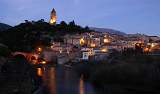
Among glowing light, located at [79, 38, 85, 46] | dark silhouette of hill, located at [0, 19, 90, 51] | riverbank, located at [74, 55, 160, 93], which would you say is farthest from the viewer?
glowing light, located at [79, 38, 85, 46]

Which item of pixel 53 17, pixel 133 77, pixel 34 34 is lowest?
pixel 133 77

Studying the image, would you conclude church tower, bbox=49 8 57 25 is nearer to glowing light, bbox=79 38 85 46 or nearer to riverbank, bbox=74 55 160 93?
glowing light, bbox=79 38 85 46

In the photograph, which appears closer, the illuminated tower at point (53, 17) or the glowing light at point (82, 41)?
the glowing light at point (82, 41)

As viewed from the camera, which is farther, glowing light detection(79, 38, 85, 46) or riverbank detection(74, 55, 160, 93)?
glowing light detection(79, 38, 85, 46)

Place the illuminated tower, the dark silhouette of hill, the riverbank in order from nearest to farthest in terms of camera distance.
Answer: the riverbank < the dark silhouette of hill < the illuminated tower

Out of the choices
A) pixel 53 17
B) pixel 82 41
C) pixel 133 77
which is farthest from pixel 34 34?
pixel 133 77

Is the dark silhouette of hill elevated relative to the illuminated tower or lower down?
lower down

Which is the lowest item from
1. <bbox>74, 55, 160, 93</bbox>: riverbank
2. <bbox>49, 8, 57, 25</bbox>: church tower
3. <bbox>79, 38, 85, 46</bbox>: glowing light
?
<bbox>74, 55, 160, 93</bbox>: riverbank

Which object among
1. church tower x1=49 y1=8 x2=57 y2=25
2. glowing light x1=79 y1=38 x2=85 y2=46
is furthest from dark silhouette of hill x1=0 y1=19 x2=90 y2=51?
glowing light x1=79 y1=38 x2=85 y2=46

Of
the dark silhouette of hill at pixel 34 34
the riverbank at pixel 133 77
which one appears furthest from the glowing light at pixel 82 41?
the riverbank at pixel 133 77

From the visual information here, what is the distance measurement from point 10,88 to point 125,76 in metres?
7.90

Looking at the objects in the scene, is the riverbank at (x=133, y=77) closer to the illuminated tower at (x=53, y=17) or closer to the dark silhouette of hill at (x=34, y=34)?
the dark silhouette of hill at (x=34, y=34)

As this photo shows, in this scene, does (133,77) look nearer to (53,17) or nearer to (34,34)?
(34,34)

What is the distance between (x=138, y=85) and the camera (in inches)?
680
